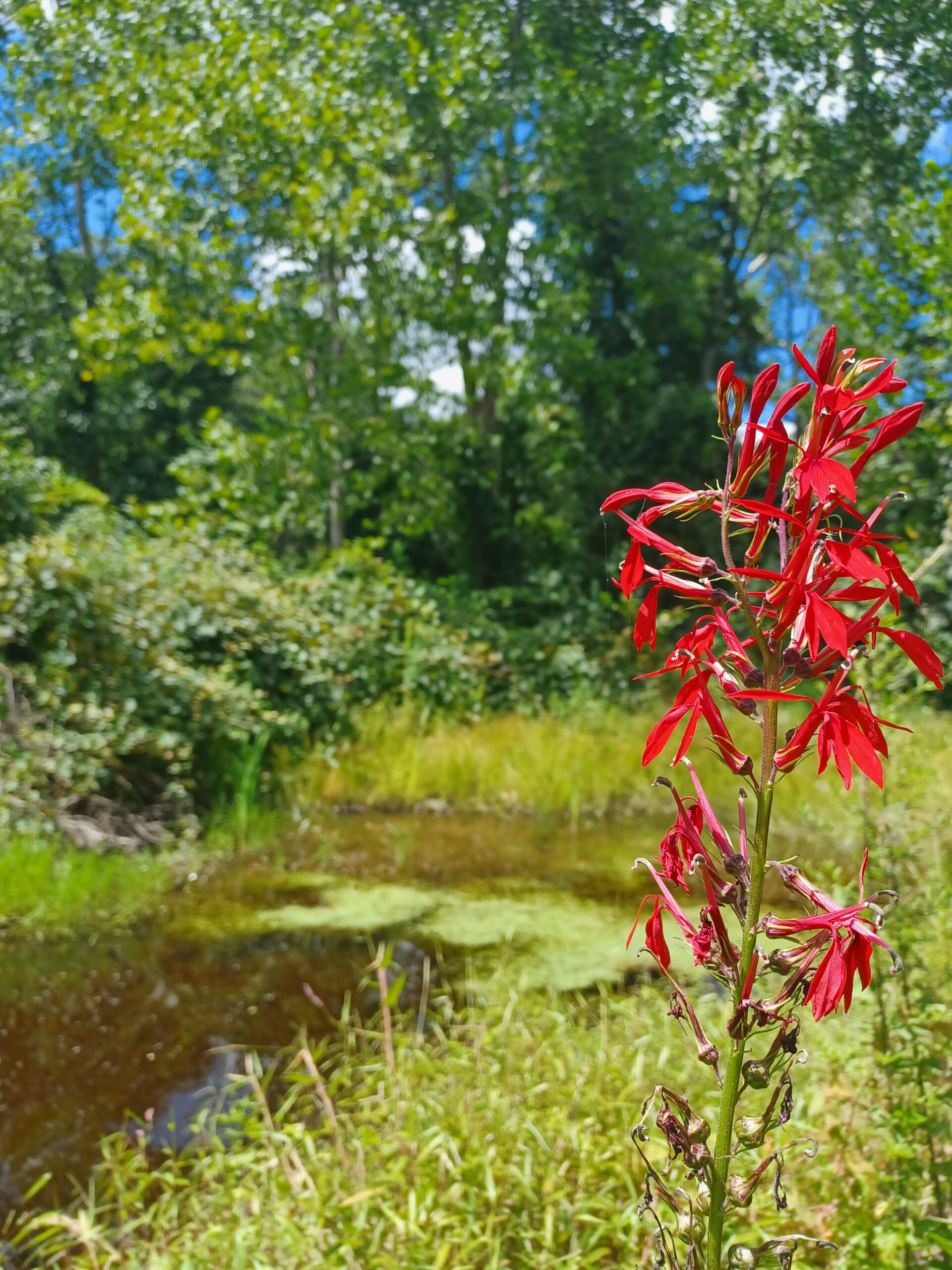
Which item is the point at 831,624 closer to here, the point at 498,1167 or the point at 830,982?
the point at 830,982

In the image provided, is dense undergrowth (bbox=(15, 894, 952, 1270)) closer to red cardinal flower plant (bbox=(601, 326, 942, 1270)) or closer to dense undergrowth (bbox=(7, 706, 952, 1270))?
dense undergrowth (bbox=(7, 706, 952, 1270))

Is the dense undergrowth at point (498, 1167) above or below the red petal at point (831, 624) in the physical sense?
below

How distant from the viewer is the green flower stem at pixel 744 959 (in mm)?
675

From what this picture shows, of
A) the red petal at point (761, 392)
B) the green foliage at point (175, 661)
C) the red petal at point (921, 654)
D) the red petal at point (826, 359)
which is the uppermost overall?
the red petal at point (826, 359)

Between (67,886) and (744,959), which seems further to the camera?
(67,886)

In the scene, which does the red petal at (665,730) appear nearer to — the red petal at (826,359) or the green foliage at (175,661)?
the red petal at (826,359)

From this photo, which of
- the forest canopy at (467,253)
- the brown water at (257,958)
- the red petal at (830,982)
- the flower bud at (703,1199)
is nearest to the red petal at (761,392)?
the red petal at (830,982)

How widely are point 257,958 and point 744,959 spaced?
292 centimetres

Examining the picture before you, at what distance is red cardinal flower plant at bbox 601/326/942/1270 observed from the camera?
643 mm

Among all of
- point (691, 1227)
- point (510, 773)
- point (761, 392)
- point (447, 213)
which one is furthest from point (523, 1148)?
point (447, 213)

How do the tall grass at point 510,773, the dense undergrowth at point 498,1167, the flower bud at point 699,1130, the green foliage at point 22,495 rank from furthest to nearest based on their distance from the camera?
the tall grass at point 510,773, the green foliage at point 22,495, the dense undergrowth at point 498,1167, the flower bud at point 699,1130

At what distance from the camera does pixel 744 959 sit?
69 centimetres

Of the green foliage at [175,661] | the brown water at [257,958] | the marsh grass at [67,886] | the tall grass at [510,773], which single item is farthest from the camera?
the tall grass at [510,773]

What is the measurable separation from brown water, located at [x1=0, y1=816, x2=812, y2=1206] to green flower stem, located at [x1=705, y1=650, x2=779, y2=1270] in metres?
1.92
